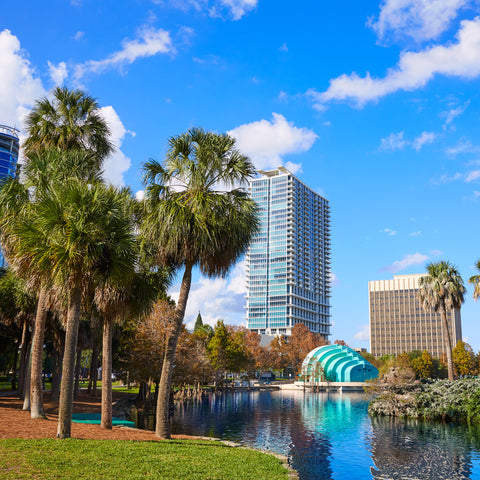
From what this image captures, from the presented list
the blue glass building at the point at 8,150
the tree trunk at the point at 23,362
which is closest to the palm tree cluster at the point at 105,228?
the tree trunk at the point at 23,362

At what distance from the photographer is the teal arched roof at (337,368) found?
340 ft

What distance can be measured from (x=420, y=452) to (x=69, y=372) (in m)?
18.4

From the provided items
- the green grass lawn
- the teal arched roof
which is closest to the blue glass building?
the teal arched roof

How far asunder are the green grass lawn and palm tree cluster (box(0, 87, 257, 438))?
2406 mm

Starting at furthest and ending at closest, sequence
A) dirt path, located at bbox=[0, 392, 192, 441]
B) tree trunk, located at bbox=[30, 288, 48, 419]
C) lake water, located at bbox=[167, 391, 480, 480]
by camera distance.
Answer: tree trunk, located at bbox=[30, 288, 48, 419] → lake water, located at bbox=[167, 391, 480, 480] → dirt path, located at bbox=[0, 392, 192, 441]

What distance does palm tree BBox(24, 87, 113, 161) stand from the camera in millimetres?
25141

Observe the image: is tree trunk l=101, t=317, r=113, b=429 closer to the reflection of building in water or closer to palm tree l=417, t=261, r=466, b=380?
the reflection of building in water

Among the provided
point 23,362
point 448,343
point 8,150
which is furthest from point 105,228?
point 8,150

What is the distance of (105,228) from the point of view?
17.8 meters

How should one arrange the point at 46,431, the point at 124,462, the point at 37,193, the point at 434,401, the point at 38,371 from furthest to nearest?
1. the point at 434,401
2. the point at 38,371
3. the point at 37,193
4. the point at 46,431
5. the point at 124,462

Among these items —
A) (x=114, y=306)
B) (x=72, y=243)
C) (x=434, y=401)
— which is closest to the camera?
(x=72, y=243)

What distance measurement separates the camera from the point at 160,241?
20453 millimetres

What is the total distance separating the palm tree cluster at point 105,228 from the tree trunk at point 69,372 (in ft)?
0.12

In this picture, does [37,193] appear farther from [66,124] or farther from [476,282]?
[476,282]
